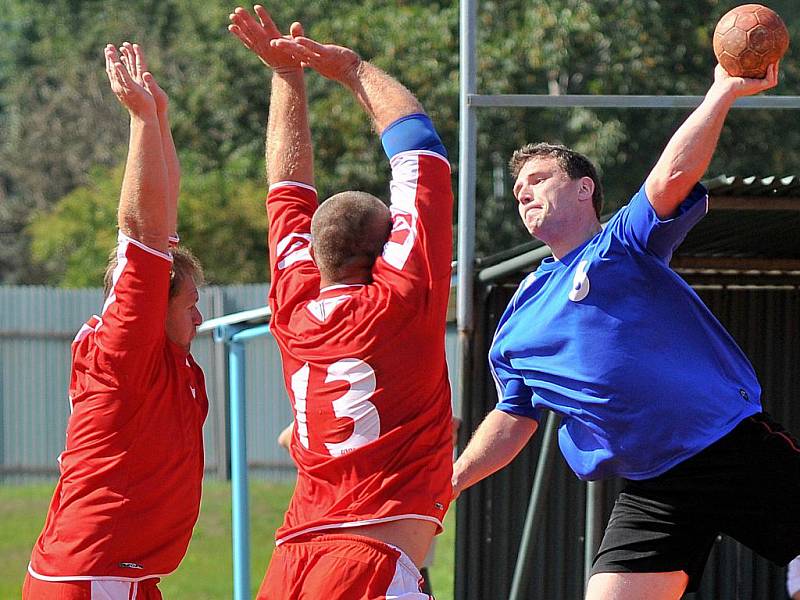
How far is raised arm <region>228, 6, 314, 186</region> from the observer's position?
3.85 m

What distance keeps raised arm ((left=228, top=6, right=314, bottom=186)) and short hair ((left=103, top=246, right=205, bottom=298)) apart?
1.79ft

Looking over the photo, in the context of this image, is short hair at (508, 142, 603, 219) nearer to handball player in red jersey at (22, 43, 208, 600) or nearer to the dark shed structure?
the dark shed structure

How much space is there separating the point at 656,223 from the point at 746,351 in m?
2.68

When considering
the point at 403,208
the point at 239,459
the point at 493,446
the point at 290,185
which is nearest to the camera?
the point at 403,208

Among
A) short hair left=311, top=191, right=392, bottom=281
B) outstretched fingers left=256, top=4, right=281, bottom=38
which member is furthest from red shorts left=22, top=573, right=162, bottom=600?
outstretched fingers left=256, top=4, right=281, bottom=38

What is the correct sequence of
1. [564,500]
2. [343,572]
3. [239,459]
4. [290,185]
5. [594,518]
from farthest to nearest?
[239,459] → [564,500] → [594,518] → [290,185] → [343,572]

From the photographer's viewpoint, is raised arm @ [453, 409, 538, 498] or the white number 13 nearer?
the white number 13

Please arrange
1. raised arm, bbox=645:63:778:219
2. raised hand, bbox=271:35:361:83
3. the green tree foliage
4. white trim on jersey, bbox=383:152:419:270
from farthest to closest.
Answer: the green tree foliage, raised hand, bbox=271:35:361:83, raised arm, bbox=645:63:778:219, white trim on jersey, bbox=383:152:419:270

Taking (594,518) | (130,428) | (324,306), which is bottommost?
(594,518)

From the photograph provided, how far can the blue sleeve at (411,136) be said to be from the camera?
347 centimetres

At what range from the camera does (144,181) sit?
12.7 ft

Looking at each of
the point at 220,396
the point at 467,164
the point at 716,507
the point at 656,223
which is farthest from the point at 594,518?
the point at 220,396

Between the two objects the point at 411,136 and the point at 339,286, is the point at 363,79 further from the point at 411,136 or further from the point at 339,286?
the point at 339,286

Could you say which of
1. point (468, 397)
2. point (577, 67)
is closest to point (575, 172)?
point (468, 397)
